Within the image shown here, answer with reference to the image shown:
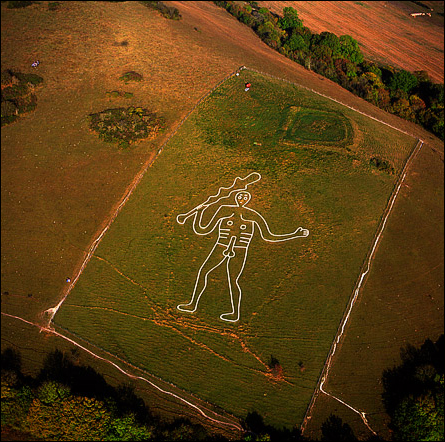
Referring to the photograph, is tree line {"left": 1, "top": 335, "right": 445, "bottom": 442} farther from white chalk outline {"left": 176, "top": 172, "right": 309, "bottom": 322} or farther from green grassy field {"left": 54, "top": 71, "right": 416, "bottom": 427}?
white chalk outline {"left": 176, "top": 172, "right": 309, "bottom": 322}

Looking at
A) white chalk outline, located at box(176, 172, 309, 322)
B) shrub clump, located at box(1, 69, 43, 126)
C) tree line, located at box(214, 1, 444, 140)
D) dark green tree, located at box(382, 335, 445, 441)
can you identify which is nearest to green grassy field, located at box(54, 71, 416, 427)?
white chalk outline, located at box(176, 172, 309, 322)

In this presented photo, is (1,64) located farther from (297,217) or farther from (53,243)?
(297,217)

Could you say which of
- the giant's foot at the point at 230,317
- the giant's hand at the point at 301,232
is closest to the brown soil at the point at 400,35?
the giant's hand at the point at 301,232

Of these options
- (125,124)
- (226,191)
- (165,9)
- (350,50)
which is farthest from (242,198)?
(165,9)

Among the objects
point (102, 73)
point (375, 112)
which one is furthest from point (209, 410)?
point (102, 73)

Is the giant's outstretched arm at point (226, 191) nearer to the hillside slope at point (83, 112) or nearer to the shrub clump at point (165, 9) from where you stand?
the hillside slope at point (83, 112)
